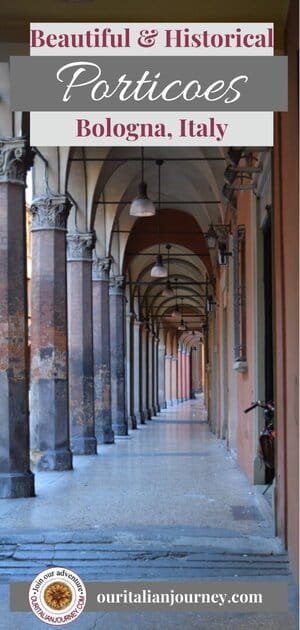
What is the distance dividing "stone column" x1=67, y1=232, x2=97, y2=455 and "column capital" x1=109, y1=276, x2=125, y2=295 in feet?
24.6

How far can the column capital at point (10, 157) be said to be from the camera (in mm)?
10562

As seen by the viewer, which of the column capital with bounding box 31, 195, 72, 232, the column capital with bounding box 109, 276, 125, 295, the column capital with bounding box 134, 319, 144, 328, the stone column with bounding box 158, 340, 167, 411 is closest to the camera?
the column capital with bounding box 31, 195, 72, 232

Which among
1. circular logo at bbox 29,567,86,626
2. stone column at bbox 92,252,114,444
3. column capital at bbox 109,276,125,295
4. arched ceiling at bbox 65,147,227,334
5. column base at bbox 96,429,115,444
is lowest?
column base at bbox 96,429,115,444

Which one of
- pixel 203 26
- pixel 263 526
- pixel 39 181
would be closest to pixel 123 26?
pixel 203 26

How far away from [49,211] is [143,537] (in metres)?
7.33

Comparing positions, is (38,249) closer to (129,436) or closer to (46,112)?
(46,112)

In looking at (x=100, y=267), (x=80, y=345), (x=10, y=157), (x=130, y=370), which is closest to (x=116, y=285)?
(x=100, y=267)

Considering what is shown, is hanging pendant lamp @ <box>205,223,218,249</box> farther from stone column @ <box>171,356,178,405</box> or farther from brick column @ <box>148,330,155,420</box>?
stone column @ <box>171,356,178,405</box>

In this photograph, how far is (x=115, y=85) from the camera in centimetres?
477

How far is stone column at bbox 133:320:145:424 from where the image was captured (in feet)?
107

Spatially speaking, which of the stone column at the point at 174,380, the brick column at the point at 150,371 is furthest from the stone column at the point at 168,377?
the brick column at the point at 150,371

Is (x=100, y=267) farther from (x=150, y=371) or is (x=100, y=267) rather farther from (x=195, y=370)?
(x=195, y=370)

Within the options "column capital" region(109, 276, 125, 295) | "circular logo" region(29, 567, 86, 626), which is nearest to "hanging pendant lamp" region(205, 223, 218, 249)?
"column capital" region(109, 276, 125, 295)

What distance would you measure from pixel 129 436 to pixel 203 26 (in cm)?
1940
